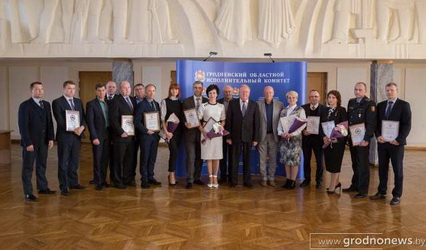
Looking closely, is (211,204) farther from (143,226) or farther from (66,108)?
(66,108)

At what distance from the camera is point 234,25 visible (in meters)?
7.38

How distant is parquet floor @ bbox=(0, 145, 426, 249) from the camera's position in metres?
3.64

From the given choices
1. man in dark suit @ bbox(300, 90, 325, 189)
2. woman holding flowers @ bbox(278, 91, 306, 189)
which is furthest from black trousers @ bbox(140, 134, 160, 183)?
man in dark suit @ bbox(300, 90, 325, 189)

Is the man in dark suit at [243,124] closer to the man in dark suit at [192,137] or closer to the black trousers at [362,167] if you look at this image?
the man in dark suit at [192,137]

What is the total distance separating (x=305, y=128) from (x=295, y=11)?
2782 mm

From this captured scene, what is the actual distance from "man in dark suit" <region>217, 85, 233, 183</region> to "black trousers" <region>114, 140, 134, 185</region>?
4.68 feet

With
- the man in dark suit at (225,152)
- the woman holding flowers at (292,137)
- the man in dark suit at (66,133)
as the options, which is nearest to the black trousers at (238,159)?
the man in dark suit at (225,152)

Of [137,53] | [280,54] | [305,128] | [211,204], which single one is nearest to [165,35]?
[137,53]

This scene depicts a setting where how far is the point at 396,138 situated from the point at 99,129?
3956 millimetres

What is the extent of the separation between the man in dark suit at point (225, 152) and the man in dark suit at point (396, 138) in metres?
2.11

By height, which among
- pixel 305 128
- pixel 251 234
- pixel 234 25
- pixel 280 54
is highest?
pixel 234 25

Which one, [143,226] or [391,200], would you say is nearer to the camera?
[143,226]

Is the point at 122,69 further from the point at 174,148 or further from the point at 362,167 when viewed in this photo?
the point at 362,167

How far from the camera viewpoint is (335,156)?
536cm
